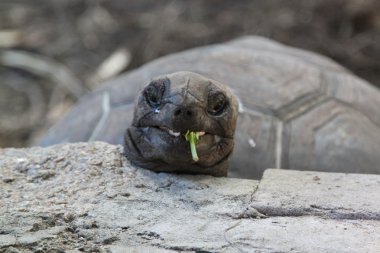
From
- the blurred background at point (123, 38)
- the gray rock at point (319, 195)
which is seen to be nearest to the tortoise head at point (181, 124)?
the gray rock at point (319, 195)

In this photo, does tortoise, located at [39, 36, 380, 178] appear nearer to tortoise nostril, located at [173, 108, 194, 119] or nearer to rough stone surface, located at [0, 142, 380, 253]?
rough stone surface, located at [0, 142, 380, 253]

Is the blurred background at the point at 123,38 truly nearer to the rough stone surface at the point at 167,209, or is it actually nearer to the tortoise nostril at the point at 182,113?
the rough stone surface at the point at 167,209

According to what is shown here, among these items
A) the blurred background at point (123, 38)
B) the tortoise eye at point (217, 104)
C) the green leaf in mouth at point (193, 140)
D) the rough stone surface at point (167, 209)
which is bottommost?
the rough stone surface at point (167, 209)

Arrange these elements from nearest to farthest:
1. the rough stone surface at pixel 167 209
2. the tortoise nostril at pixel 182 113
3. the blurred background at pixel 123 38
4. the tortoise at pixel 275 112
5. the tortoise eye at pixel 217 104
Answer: the rough stone surface at pixel 167 209 < the tortoise nostril at pixel 182 113 < the tortoise eye at pixel 217 104 < the tortoise at pixel 275 112 < the blurred background at pixel 123 38

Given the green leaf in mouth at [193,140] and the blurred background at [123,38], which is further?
the blurred background at [123,38]

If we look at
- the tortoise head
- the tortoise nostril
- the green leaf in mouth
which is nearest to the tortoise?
the tortoise head

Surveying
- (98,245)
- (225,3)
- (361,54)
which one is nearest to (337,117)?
(98,245)
